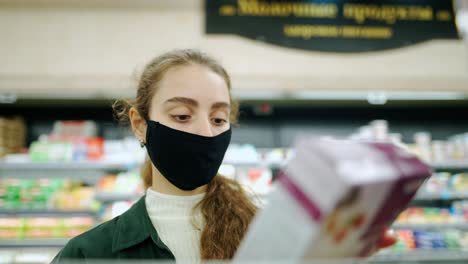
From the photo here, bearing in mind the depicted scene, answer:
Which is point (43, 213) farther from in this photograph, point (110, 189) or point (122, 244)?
point (122, 244)

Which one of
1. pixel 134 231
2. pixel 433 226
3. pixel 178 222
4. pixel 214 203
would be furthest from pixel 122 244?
pixel 433 226

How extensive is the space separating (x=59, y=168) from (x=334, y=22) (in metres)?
3.37

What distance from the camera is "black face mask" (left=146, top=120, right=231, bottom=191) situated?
3.70ft

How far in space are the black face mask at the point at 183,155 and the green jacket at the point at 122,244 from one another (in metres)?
0.18

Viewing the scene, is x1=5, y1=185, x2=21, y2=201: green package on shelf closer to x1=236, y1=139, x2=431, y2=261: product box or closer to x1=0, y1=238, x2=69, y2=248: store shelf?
x1=0, y1=238, x2=69, y2=248: store shelf

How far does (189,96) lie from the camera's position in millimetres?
1042

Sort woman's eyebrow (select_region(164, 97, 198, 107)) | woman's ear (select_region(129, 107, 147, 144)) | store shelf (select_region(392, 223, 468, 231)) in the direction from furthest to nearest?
store shelf (select_region(392, 223, 468, 231))
woman's ear (select_region(129, 107, 147, 144))
woman's eyebrow (select_region(164, 97, 198, 107))

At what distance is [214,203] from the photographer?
1216 millimetres

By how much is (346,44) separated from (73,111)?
3.24m

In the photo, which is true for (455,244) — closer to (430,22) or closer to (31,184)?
(430,22)

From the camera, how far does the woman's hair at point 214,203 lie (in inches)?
43.5

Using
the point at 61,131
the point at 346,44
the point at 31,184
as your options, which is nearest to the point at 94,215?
the point at 31,184

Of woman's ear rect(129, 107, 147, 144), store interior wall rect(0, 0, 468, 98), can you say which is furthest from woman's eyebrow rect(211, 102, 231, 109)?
store interior wall rect(0, 0, 468, 98)

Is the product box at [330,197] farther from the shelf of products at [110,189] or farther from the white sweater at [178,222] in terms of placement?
the shelf of products at [110,189]
